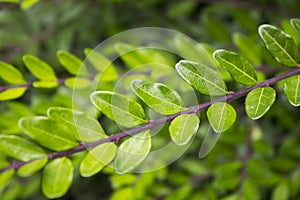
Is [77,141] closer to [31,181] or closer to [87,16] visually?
[31,181]

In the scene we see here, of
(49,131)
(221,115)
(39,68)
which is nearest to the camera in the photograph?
(221,115)

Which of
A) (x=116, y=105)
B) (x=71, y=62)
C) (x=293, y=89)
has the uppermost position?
(x=71, y=62)

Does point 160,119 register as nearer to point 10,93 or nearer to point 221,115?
point 221,115

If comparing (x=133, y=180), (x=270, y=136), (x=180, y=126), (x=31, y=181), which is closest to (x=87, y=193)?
(x=31, y=181)

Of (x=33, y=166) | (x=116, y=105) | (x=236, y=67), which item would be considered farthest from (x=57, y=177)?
(x=236, y=67)

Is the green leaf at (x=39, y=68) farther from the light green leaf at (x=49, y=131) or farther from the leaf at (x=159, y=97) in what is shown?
the leaf at (x=159, y=97)

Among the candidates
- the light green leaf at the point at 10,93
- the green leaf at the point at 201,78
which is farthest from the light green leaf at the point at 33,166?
the green leaf at the point at 201,78
